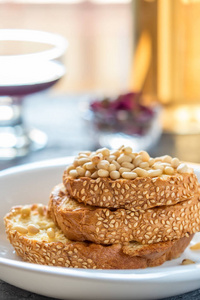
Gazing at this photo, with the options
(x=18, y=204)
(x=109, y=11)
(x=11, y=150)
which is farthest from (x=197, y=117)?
(x=109, y=11)

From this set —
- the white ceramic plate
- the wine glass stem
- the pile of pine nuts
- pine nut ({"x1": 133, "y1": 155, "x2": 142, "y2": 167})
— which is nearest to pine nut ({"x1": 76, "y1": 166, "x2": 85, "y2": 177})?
the pile of pine nuts

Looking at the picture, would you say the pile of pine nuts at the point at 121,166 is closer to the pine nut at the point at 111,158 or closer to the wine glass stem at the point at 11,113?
the pine nut at the point at 111,158

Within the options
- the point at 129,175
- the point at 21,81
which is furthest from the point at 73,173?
the point at 21,81

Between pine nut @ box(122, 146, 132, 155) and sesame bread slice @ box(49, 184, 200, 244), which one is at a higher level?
pine nut @ box(122, 146, 132, 155)

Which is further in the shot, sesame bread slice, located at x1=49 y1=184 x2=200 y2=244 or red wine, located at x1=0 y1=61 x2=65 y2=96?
red wine, located at x1=0 y1=61 x2=65 y2=96

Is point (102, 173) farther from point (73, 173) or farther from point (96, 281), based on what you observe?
point (96, 281)

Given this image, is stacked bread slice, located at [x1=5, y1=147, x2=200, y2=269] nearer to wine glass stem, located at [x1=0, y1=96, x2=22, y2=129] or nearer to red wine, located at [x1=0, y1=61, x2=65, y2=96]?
red wine, located at [x1=0, y1=61, x2=65, y2=96]
